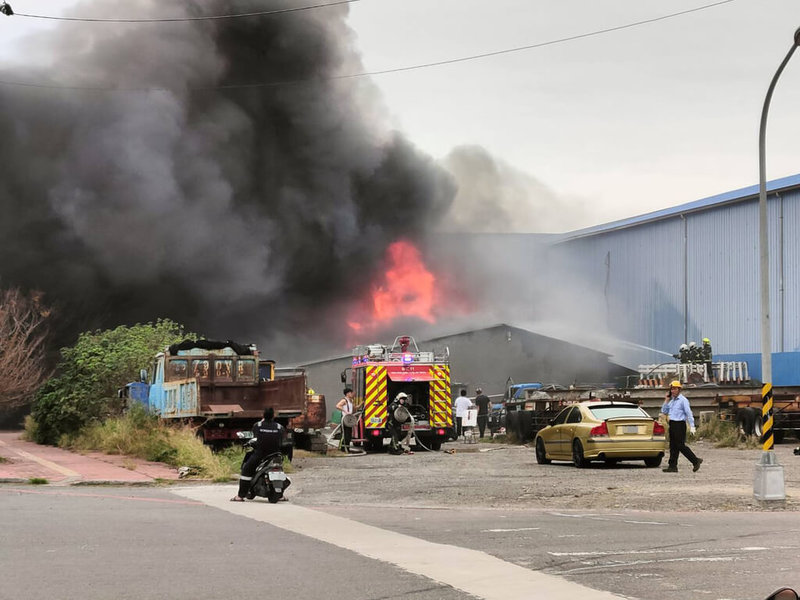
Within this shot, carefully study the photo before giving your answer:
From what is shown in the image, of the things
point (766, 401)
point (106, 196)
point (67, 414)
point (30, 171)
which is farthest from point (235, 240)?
point (766, 401)

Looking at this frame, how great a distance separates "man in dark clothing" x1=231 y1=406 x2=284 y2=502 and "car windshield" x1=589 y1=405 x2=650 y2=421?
313 inches

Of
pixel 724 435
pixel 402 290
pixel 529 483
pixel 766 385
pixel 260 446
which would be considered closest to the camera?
pixel 260 446

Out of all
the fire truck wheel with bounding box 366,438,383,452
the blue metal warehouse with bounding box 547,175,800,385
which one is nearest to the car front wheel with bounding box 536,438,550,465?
the fire truck wheel with bounding box 366,438,383,452

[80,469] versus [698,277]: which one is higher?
[698,277]

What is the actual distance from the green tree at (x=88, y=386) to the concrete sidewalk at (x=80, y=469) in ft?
10.7

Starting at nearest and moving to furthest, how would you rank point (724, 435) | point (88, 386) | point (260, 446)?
point (260, 446), point (724, 435), point (88, 386)

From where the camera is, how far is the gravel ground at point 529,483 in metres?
15.4

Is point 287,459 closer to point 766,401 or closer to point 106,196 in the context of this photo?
point 766,401

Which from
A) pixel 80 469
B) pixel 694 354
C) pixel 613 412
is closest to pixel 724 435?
pixel 613 412

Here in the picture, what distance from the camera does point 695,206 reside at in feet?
164

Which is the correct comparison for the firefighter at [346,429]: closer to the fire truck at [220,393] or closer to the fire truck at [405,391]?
the fire truck at [405,391]

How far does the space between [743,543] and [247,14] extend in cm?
4106

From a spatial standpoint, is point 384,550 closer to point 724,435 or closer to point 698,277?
point 724,435

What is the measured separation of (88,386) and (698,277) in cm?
2951
